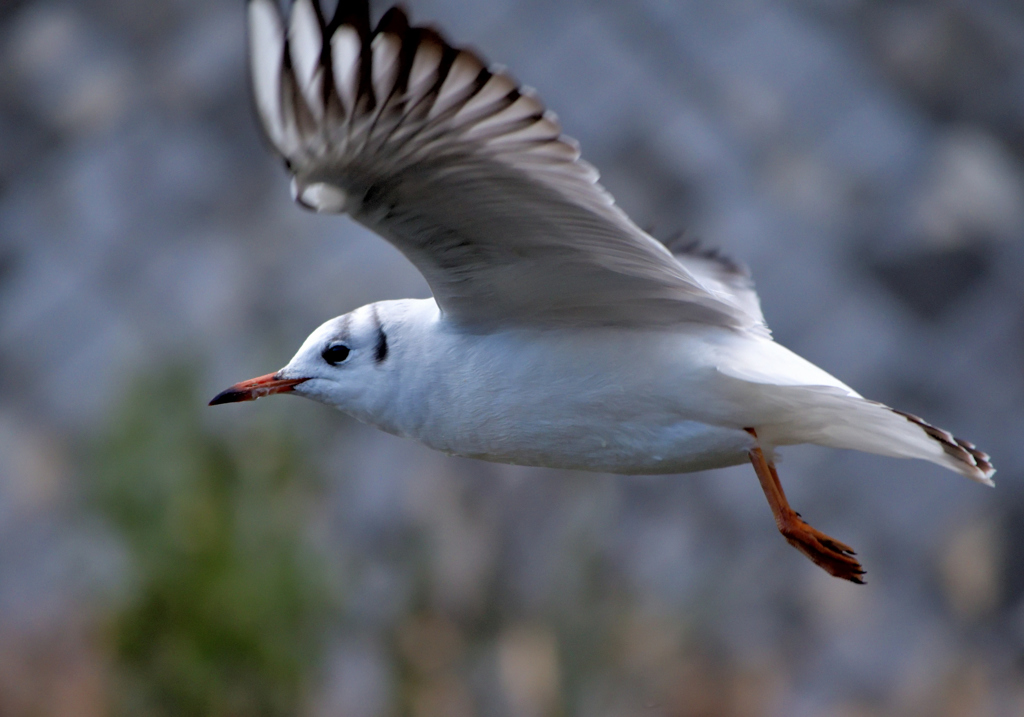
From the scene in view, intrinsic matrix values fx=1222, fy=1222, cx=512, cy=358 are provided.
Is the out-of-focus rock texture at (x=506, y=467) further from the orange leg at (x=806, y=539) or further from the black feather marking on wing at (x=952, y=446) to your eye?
the black feather marking on wing at (x=952, y=446)

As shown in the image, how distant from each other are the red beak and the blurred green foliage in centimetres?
155

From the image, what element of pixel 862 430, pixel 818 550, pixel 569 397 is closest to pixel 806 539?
pixel 818 550

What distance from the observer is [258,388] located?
169 cm

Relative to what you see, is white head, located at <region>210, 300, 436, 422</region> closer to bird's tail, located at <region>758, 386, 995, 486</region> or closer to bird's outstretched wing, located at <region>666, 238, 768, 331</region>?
bird's tail, located at <region>758, 386, 995, 486</region>

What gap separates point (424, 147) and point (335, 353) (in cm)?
44

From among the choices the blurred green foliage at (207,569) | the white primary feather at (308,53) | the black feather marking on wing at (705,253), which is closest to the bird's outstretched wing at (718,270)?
the black feather marking on wing at (705,253)

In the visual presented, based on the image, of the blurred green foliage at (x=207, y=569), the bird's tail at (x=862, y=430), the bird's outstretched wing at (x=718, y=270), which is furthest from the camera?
the blurred green foliage at (x=207, y=569)

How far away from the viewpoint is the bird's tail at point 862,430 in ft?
5.03

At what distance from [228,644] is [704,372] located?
2023 mm

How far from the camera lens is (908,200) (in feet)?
13.1

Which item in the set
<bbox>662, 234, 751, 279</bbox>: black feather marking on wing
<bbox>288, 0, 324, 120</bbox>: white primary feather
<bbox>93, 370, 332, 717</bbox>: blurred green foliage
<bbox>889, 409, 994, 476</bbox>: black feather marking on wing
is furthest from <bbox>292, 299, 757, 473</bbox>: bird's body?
<bbox>93, 370, 332, 717</bbox>: blurred green foliage

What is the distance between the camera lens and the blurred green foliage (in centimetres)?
315

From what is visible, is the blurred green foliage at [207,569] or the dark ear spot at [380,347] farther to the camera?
the blurred green foliage at [207,569]

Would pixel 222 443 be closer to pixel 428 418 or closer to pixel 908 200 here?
pixel 428 418
